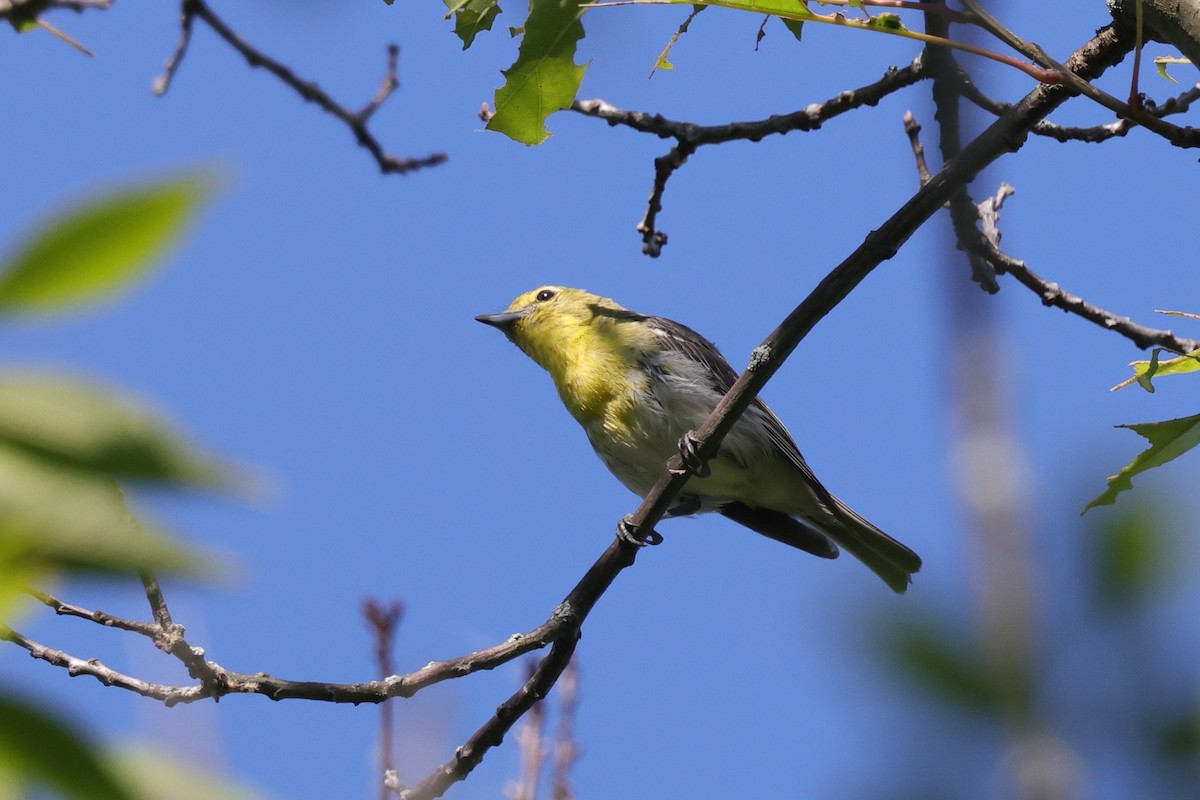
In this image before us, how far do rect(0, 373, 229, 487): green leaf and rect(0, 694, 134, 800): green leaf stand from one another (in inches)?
5.7

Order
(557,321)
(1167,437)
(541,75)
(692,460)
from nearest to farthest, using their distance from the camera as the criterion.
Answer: (1167,437) < (541,75) < (692,460) < (557,321)

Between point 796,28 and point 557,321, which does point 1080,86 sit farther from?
point 557,321

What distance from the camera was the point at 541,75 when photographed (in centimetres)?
342

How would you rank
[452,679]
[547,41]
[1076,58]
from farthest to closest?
[452,679] → [547,41] → [1076,58]

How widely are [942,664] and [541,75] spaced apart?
3.02 m

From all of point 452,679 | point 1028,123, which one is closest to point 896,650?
point 1028,123

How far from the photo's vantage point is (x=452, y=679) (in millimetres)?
3643

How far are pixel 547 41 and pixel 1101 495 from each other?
2.79m

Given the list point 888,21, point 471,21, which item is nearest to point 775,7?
point 888,21

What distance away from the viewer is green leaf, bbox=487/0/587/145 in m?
3.26

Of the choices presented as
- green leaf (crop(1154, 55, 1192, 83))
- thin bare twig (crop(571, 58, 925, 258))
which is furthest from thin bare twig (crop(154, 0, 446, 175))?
green leaf (crop(1154, 55, 1192, 83))

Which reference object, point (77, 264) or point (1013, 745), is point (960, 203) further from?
point (77, 264)

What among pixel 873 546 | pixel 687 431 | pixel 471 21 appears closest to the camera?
pixel 471 21

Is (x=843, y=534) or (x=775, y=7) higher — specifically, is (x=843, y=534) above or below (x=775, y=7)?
above
